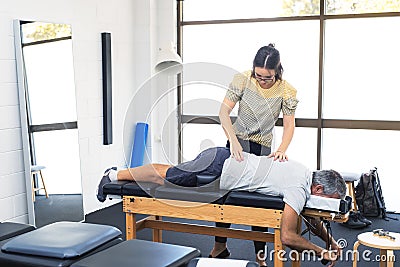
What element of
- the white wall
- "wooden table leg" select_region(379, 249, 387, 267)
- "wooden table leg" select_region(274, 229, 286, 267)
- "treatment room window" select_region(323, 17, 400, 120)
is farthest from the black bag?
the white wall

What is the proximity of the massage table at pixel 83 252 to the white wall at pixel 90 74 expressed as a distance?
1707 millimetres

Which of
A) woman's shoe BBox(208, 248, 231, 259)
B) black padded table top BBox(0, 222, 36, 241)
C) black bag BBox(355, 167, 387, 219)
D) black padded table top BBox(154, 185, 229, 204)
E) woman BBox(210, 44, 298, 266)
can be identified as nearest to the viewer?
black padded table top BBox(0, 222, 36, 241)

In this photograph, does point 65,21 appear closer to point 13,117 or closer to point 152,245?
point 13,117

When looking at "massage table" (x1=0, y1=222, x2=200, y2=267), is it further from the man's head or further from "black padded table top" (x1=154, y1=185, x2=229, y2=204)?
the man's head

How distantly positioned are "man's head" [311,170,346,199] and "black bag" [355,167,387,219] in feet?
5.78

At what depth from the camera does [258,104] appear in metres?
3.33

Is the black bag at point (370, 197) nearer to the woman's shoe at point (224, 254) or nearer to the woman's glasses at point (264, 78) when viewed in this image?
the woman's shoe at point (224, 254)

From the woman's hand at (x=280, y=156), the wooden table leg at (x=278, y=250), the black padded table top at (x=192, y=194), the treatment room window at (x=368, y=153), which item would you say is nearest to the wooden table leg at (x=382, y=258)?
the wooden table leg at (x=278, y=250)

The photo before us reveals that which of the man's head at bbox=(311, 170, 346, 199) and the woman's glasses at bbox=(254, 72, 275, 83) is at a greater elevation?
the woman's glasses at bbox=(254, 72, 275, 83)

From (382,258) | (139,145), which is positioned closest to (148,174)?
(382,258)

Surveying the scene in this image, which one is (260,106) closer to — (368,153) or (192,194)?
(192,194)

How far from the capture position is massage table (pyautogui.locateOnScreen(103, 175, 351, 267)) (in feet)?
9.41

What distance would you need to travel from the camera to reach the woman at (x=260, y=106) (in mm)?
3227

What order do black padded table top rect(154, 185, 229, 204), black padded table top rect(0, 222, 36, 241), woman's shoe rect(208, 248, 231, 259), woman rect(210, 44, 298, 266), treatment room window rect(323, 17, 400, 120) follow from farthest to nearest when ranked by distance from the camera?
treatment room window rect(323, 17, 400, 120) < woman's shoe rect(208, 248, 231, 259) < woman rect(210, 44, 298, 266) < black padded table top rect(154, 185, 229, 204) < black padded table top rect(0, 222, 36, 241)
